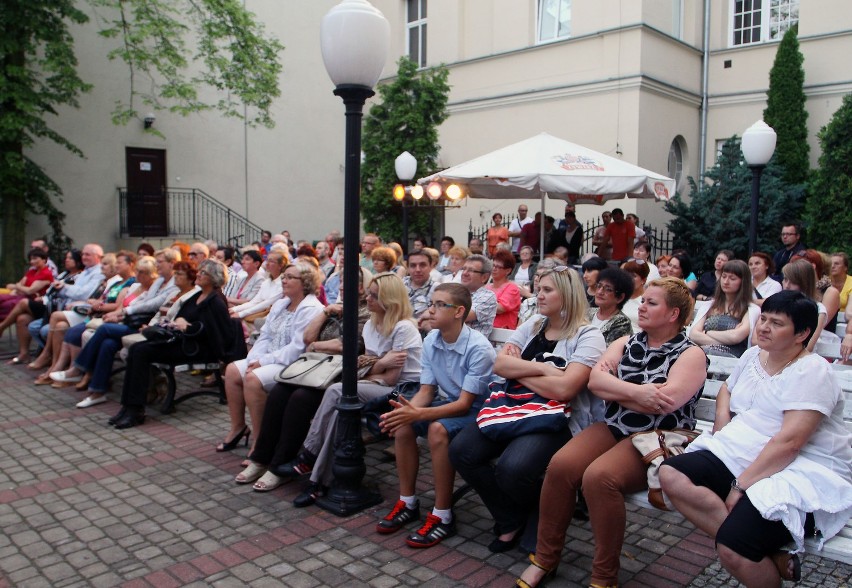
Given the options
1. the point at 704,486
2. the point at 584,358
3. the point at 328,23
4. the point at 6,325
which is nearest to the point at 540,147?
the point at 328,23

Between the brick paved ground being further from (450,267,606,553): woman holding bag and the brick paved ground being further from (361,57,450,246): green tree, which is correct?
(361,57,450,246): green tree

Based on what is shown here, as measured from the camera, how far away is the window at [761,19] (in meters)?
17.2

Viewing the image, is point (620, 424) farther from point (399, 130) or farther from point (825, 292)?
point (399, 130)

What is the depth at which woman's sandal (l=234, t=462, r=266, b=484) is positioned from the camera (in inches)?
210

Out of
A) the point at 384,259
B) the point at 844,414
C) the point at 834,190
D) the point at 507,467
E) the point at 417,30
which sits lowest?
the point at 507,467

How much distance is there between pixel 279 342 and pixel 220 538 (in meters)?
2.04

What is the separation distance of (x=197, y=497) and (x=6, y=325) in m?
6.76

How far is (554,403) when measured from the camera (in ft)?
13.2

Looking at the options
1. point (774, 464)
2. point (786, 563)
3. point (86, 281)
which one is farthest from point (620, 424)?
point (86, 281)

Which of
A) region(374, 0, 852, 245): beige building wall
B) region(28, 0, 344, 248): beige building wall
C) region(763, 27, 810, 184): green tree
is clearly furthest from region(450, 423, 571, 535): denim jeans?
region(28, 0, 344, 248): beige building wall

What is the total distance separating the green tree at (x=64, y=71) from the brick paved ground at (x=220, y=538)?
36.8 ft

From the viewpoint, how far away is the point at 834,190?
13.6 m

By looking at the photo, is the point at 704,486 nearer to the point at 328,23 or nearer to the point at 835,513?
the point at 835,513

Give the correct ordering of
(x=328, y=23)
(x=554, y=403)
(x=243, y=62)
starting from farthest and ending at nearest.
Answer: (x=243, y=62) < (x=328, y=23) < (x=554, y=403)
